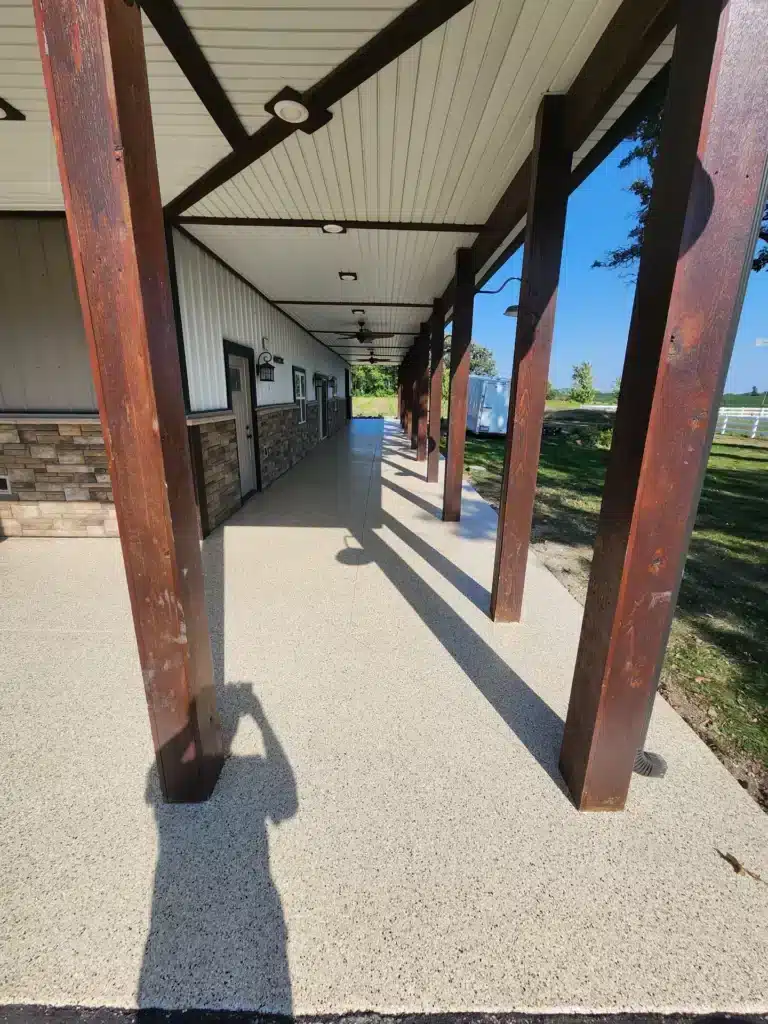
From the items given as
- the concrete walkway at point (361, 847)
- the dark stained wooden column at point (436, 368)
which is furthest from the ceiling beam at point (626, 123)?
the dark stained wooden column at point (436, 368)

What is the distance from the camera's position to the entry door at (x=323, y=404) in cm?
1345

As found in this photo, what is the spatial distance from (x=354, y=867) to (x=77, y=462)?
496cm

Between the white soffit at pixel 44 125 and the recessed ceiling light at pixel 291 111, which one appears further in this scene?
the recessed ceiling light at pixel 291 111

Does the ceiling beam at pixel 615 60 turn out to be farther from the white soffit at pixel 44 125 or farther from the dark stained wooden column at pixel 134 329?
the white soffit at pixel 44 125

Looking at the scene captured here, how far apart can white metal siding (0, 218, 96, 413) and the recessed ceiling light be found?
321 cm

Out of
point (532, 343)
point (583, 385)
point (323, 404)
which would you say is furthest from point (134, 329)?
point (583, 385)

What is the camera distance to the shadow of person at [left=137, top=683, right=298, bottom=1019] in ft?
4.12

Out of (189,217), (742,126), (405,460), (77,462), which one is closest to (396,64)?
(742,126)

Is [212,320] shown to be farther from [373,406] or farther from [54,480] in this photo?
[373,406]

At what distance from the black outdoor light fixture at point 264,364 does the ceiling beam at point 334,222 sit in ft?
9.54

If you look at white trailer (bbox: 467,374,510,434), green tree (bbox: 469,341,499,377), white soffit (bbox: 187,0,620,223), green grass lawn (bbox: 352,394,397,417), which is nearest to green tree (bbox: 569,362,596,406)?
green tree (bbox: 469,341,499,377)

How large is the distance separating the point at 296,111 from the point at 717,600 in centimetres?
489

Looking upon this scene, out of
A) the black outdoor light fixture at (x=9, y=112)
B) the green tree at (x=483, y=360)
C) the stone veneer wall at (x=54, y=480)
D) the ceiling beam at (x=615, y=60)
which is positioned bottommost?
the stone veneer wall at (x=54, y=480)

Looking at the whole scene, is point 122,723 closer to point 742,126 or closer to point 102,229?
point 102,229
